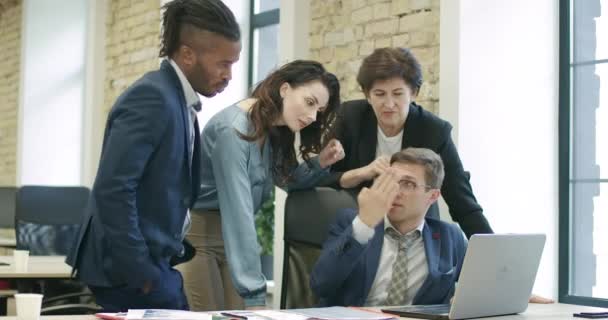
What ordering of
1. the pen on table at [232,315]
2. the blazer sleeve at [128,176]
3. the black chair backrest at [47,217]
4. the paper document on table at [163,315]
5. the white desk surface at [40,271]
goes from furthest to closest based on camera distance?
the black chair backrest at [47,217]
the white desk surface at [40,271]
the blazer sleeve at [128,176]
the pen on table at [232,315]
the paper document on table at [163,315]

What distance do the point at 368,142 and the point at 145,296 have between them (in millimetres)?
1242

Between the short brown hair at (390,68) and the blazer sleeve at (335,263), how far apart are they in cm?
64

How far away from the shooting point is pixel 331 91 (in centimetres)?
309

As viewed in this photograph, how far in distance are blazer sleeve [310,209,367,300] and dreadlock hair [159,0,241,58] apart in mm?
667

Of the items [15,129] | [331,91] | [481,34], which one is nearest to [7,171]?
[15,129]

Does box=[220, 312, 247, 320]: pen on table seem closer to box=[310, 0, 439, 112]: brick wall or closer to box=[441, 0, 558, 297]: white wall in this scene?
box=[441, 0, 558, 297]: white wall

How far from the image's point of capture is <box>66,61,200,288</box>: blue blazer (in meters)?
2.29

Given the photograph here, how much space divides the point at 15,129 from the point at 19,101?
1.78ft

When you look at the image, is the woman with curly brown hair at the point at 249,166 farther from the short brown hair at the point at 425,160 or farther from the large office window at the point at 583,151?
the large office window at the point at 583,151

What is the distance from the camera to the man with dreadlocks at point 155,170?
2299mm

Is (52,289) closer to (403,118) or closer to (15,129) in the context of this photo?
(403,118)

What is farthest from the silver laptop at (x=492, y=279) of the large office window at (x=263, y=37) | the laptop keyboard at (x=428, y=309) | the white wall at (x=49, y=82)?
the white wall at (x=49, y=82)

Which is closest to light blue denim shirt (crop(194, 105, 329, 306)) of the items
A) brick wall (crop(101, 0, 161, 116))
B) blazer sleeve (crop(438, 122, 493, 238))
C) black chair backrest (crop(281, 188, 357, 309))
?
black chair backrest (crop(281, 188, 357, 309))

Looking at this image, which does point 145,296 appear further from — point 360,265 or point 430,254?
point 430,254
